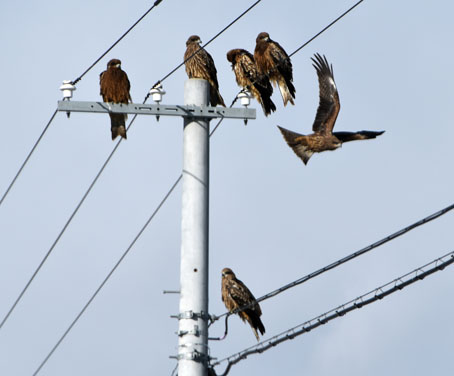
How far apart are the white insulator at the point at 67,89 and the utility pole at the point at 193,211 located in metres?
0.16

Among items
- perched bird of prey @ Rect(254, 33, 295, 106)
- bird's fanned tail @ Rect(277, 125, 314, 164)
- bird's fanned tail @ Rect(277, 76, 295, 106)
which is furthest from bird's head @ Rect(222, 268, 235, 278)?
bird's fanned tail @ Rect(277, 125, 314, 164)

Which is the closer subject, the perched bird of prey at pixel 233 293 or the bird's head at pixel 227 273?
the perched bird of prey at pixel 233 293

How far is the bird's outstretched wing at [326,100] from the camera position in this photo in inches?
494

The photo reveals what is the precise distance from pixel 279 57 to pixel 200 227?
6997mm

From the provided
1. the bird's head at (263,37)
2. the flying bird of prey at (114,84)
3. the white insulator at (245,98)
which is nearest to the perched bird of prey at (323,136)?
the white insulator at (245,98)

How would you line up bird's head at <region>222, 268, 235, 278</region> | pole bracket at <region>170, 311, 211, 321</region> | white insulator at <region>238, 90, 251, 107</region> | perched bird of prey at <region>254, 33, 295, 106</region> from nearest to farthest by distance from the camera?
pole bracket at <region>170, 311, 211, 321</region> < white insulator at <region>238, 90, 251, 107</region> < bird's head at <region>222, 268, 235, 278</region> < perched bird of prey at <region>254, 33, 295, 106</region>

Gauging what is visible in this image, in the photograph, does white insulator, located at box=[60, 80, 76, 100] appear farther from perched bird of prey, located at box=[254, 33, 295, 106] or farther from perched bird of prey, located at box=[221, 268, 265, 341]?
perched bird of prey, located at box=[254, 33, 295, 106]

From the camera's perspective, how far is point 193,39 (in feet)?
52.3

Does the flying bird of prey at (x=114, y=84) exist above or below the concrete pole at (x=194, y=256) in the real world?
above

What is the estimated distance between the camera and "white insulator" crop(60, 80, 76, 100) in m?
10.4

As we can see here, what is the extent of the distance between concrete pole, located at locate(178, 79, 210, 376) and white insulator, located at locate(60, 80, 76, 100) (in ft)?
3.68

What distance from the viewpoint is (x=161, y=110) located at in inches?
395

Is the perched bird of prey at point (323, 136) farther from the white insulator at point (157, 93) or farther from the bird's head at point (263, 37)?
the bird's head at point (263, 37)

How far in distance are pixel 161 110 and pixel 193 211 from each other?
895mm
